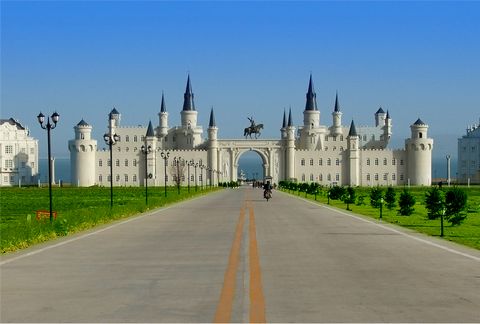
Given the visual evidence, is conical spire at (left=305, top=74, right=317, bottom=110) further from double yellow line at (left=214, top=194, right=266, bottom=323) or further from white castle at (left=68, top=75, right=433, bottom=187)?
double yellow line at (left=214, top=194, right=266, bottom=323)

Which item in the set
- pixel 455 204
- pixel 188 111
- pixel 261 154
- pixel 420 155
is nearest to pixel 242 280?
pixel 455 204

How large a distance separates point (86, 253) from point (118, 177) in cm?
13140

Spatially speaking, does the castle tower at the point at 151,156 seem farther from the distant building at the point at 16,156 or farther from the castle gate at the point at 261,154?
the distant building at the point at 16,156

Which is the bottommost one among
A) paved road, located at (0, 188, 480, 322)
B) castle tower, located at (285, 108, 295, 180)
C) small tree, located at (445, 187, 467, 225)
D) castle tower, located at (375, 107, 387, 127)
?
paved road, located at (0, 188, 480, 322)

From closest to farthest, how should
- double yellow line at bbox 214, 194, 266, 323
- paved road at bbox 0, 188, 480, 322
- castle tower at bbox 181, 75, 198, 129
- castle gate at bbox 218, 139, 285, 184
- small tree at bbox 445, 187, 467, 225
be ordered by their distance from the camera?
double yellow line at bbox 214, 194, 266, 323 < paved road at bbox 0, 188, 480, 322 < small tree at bbox 445, 187, 467, 225 < castle gate at bbox 218, 139, 285, 184 < castle tower at bbox 181, 75, 198, 129

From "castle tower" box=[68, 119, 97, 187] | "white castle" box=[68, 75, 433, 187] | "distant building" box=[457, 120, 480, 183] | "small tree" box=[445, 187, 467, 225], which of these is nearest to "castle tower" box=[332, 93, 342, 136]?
"white castle" box=[68, 75, 433, 187]

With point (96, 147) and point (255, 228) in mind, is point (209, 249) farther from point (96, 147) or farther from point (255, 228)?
point (96, 147)

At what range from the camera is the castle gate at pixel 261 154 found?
15062 cm

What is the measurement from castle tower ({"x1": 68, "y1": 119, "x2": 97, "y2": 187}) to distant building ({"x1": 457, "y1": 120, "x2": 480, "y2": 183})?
213 ft

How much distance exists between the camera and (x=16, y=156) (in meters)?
135

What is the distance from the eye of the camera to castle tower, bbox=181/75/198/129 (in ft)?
530

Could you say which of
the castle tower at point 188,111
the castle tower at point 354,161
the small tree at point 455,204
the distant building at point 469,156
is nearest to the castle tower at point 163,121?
the castle tower at point 188,111

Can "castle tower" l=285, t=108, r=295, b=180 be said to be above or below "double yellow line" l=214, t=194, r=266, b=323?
above

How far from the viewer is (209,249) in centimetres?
1698
